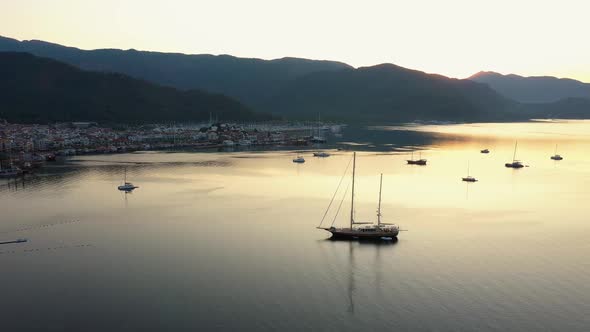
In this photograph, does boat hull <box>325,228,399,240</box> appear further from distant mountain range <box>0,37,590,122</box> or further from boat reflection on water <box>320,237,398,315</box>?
distant mountain range <box>0,37,590,122</box>

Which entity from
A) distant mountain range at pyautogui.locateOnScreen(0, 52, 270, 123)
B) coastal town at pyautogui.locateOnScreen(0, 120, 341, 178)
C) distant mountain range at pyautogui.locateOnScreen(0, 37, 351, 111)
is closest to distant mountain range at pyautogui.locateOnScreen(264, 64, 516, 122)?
distant mountain range at pyautogui.locateOnScreen(0, 37, 351, 111)

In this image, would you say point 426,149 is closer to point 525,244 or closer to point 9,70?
point 525,244

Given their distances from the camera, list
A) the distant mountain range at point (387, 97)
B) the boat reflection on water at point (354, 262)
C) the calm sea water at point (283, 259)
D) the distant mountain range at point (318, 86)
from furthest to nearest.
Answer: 1. the distant mountain range at point (318, 86)
2. the distant mountain range at point (387, 97)
3. the boat reflection on water at point (354, 262)
4. the calm sea water at point (283, 259)

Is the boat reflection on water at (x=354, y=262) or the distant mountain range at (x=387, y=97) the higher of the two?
the distant mountain range at (x=387, y=97)

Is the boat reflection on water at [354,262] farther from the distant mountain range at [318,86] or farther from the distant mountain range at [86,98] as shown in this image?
the distant mountain range at [318,86]

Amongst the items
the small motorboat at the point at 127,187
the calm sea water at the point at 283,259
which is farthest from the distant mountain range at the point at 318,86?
the calm sea water at the point at 283,259

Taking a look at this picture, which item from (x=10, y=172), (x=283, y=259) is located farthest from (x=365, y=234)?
(x=10, y=172)

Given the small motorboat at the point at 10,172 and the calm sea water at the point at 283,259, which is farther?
the small motorboat at the point at 10,172
